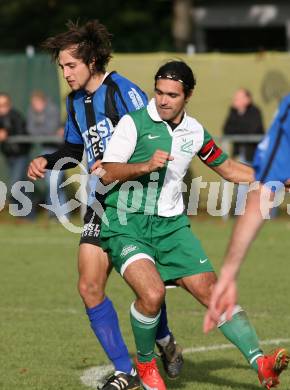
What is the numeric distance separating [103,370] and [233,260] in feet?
10.8

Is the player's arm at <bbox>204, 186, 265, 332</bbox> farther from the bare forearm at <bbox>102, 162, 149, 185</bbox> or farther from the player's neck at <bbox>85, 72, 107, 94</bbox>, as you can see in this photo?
the player's neck at <bbox>85, 72, 107, 94</bbox>

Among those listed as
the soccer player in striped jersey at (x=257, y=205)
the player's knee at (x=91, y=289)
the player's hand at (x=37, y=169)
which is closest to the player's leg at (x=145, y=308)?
the player's knee at (x=91, y=289)

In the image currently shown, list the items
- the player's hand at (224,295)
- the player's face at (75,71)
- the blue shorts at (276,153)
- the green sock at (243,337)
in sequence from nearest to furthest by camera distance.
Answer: the player's hand at (224,295) → the blue shorts at (276,153) → the green sock at (243,337) → the player's face at (75,71)

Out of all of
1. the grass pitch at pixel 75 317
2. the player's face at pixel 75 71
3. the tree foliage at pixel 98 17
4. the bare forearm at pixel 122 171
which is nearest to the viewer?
the bare forearm at pixel 122 171

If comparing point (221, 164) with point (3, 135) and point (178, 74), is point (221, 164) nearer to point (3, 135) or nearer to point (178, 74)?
point (178, 74)

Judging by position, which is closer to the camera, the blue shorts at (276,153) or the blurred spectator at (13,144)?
the blue shorts at (276,153)

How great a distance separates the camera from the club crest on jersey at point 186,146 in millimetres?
6441

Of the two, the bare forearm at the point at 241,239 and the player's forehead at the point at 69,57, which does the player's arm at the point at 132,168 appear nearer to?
the player's forehead at the point at 69,57

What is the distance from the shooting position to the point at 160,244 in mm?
6410

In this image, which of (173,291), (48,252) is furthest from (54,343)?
(48,252)

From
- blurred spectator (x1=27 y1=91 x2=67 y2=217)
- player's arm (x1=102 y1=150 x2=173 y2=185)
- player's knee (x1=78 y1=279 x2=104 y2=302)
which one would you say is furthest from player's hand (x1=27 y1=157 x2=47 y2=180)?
blurred spectator (x1=27 y1=91 x2=67 y2=217)

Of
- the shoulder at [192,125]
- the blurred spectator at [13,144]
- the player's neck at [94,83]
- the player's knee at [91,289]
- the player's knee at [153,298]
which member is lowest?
the blurred spectator at [13,144]

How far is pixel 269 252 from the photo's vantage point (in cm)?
1366

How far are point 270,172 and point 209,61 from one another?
13.9m
